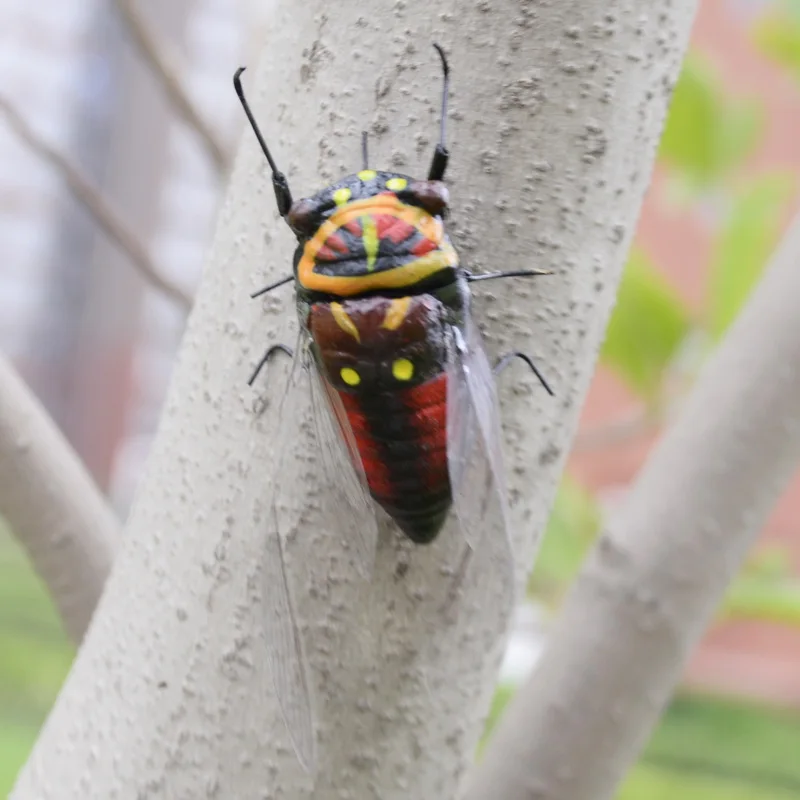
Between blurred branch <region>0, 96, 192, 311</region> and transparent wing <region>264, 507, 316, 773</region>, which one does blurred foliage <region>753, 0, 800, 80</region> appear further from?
transparent wing <region>264, 507, 316, 773</region>

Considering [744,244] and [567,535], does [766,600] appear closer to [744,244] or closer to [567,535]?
[567,535]

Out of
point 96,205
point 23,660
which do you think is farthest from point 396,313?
A: point 23,660

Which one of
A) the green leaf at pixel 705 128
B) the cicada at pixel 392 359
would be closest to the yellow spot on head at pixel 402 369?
the cicada at pixel 392 359

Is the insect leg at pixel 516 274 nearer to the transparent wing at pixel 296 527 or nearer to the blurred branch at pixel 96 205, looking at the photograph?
the transparent wing at pixel 296 527

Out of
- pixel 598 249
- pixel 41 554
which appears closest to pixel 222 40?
pixel 41 554

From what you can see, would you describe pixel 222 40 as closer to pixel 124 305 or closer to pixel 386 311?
pixel 124 305

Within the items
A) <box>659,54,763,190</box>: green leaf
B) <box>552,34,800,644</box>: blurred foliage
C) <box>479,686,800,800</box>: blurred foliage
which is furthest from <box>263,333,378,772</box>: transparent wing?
<box>479,686,800,800</box>: blurred foliage
